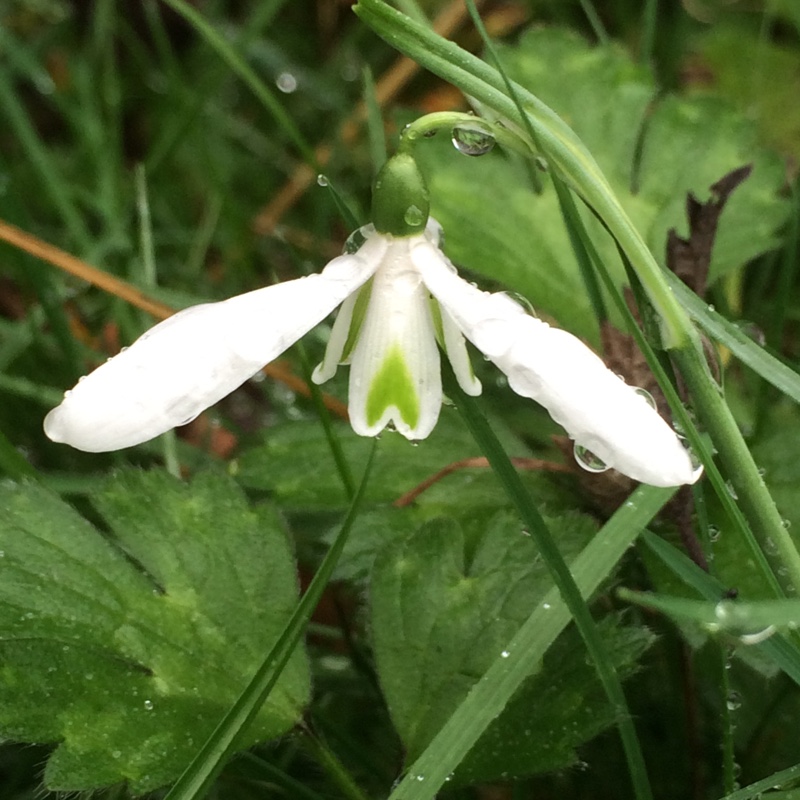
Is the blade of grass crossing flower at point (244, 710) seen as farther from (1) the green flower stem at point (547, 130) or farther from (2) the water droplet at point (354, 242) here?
(1) the green flower stem at point (547, 130)

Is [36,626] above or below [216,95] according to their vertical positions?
below

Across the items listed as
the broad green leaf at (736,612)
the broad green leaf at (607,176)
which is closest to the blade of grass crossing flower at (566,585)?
the broad green leaf at (736,612)

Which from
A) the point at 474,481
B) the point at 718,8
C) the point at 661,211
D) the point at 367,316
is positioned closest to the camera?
the point at 367,316

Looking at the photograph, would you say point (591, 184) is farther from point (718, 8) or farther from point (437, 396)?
point (718, 8)

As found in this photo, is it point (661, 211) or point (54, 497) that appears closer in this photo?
point (54, 497)

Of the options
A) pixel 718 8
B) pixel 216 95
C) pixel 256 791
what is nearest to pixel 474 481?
pixel 256 791

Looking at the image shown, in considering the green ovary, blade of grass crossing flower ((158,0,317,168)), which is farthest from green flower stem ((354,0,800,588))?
blade of grass crossing flower ((158,0,317,168))
